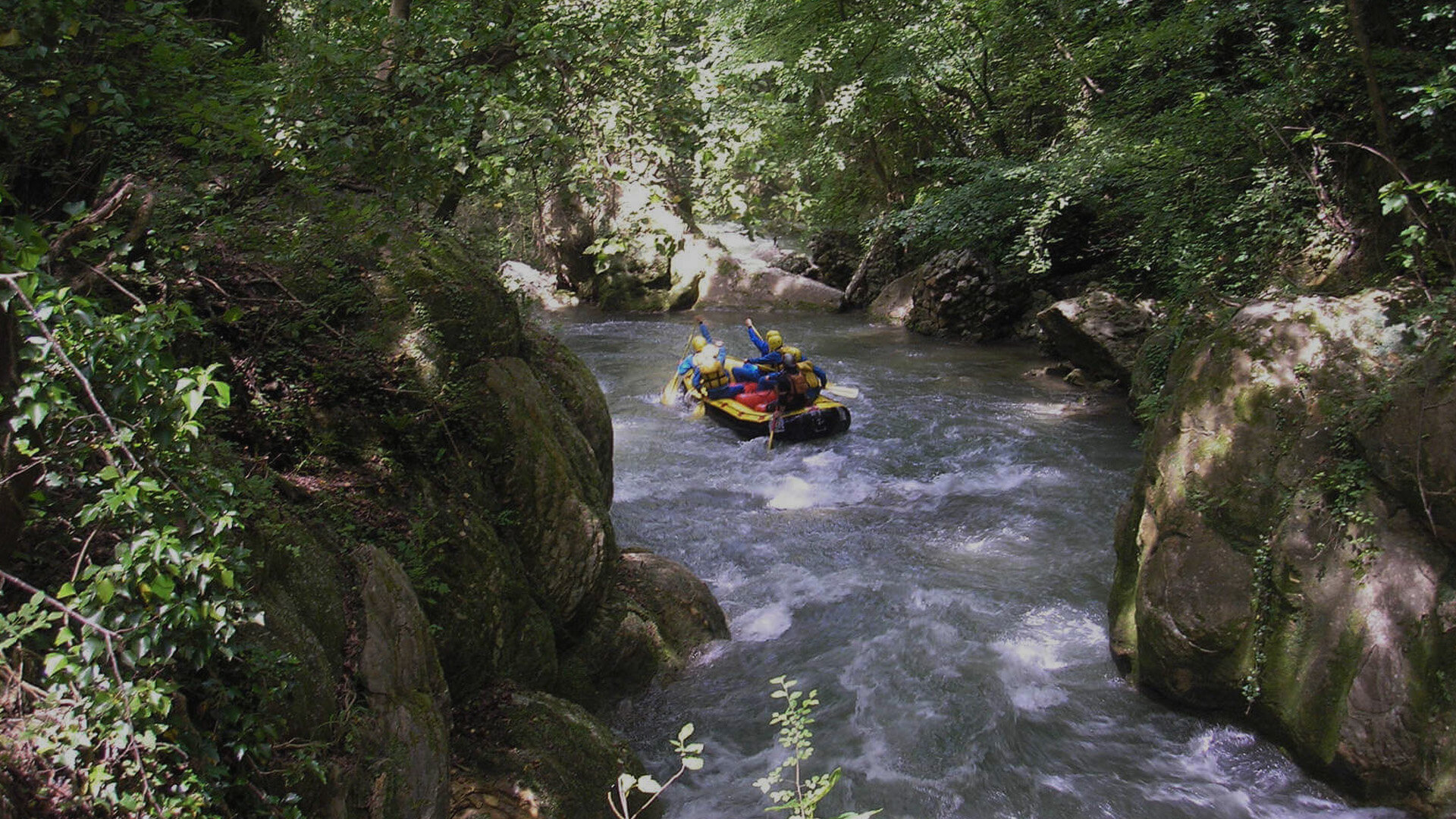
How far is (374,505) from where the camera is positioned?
4.22 meters

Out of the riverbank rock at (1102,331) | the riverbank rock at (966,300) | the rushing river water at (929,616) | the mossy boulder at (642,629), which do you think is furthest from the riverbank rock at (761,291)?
the mossy boulder at (642,629)

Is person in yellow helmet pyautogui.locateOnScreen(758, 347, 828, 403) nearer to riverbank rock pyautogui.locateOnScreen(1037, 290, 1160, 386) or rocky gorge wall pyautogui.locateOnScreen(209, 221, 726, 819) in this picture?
riverbank rock pyautogui.locateOnScreen(1037, 290, 1160, 386)

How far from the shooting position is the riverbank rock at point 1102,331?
11719 mm

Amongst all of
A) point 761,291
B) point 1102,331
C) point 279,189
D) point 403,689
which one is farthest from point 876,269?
point 403,689

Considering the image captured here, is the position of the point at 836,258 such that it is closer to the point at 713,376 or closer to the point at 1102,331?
the point at 1102,331

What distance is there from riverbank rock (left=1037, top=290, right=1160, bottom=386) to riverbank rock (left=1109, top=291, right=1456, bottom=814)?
249 inches

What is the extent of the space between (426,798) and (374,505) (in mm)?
1431

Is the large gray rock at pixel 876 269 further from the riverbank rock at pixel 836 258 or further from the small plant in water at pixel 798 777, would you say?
the small plant in water at pixel 798 777

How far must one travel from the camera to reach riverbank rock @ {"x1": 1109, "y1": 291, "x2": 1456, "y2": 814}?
430 cm

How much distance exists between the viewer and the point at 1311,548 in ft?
15.6

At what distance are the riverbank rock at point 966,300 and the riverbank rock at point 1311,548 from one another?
9.90m

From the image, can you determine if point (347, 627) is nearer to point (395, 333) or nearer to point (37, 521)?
point (37, 521)

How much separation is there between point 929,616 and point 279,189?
5.18 metres

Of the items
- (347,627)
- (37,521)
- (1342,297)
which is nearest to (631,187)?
(347,627)
